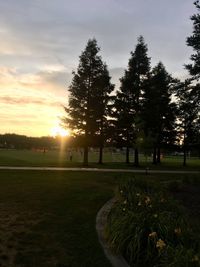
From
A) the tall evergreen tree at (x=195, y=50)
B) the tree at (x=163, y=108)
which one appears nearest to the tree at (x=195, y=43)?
the tall evergreen tree at (x=195, y=50)

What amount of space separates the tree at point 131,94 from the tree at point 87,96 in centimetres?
324

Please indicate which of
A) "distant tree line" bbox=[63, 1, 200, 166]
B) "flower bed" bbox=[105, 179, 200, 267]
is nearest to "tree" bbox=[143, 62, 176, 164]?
"distant tree line" bbox=[63, 1, 200, 166]

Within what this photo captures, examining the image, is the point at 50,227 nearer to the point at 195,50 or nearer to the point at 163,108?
the point at 195,50

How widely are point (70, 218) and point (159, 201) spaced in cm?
275

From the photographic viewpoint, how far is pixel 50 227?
10.5m

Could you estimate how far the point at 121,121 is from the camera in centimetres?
4644

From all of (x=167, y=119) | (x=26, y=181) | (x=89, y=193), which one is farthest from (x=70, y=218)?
(x=167, y=119)

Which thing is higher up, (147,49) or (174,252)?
(147,49)

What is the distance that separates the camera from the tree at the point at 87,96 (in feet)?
143

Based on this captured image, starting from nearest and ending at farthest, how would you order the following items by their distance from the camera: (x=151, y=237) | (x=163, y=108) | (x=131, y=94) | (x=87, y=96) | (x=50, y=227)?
(x=151, y=237) < (x=50, y=227) < (x=87, y=96) < (x=131, y=94) < (x=163, y=108)

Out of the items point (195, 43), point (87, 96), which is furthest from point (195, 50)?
point (87, 96)

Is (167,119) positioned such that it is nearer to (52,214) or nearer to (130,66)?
(130,66)

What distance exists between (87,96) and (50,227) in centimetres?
3381

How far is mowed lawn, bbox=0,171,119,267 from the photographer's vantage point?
7.78 m
